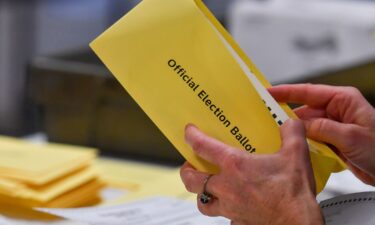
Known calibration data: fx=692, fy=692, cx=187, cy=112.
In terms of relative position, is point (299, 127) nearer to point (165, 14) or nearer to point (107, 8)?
point (165, 14)

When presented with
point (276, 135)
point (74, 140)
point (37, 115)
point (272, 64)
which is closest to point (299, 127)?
point (276, 135)

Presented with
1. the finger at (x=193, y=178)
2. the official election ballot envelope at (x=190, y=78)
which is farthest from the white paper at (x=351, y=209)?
the finger at (x=193, y=178)

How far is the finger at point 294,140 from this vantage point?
77 centimetres

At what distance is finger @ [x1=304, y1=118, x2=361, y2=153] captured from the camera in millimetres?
880

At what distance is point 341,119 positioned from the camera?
0.95 m

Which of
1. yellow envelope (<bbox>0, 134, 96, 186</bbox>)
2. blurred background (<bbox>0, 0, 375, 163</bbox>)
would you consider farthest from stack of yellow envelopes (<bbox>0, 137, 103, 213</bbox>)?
blurred background (<bbox>0, 0, 375, 163</bbox>)

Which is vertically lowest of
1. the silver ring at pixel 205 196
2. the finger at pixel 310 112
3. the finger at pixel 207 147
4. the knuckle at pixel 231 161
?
the finger at pixel 310 112

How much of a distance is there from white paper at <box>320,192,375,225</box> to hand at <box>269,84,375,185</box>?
58mm

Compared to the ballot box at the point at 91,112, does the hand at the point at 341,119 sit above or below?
below

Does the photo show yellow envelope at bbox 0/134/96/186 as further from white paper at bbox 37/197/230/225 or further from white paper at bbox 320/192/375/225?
white paper at bbox 320/192/375/225

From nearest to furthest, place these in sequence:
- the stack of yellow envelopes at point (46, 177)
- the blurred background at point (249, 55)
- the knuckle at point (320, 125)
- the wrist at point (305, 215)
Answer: the wrist at point (305, 215) → the knuckle at point (320, 125) → the stack of yellow envelopes at point (46, 177) → the blurred background at point (249, 55)

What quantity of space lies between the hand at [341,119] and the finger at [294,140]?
9 centimetres

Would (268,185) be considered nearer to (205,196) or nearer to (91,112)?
(205,196)

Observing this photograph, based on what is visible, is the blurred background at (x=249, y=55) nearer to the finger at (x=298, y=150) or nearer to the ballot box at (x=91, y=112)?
the ballot box at (x=91, y=112)
